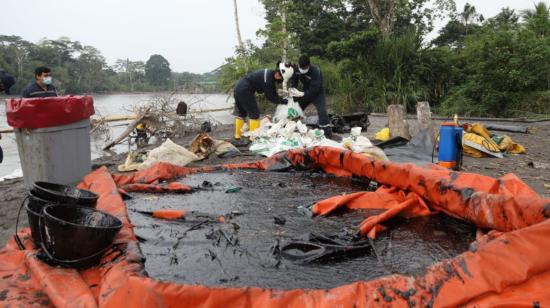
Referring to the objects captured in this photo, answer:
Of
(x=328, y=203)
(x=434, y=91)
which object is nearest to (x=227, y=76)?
(x=434, y=91)

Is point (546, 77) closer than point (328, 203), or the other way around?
point (328, 203)

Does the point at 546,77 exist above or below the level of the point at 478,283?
above

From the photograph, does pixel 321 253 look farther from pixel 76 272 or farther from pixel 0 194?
pixel 0 194

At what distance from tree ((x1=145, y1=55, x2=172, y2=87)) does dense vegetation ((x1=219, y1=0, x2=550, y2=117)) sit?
35.9 meters

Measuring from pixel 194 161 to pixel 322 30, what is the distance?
13.2 meters

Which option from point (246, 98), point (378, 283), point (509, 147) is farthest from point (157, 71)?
point (378, 283)

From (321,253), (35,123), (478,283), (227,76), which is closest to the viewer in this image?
(478,283)

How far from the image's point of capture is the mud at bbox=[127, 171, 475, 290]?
1.86m

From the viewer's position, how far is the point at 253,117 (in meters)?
6.19

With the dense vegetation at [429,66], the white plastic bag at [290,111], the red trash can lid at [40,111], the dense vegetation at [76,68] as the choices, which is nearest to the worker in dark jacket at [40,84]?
the red trash can lid at [40,111]

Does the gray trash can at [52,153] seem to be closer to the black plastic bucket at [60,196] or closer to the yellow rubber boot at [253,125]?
the black plastic bucket at [60,196]

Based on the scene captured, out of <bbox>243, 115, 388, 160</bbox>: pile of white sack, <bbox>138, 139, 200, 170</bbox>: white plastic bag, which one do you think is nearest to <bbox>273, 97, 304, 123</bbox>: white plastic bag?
<bbox>243, 115, 388, 160</bbox>: pile of white sack

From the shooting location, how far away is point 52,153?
3441 millimetres

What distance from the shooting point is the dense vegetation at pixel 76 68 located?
31.7m
